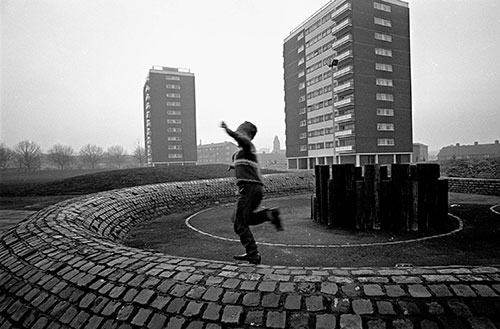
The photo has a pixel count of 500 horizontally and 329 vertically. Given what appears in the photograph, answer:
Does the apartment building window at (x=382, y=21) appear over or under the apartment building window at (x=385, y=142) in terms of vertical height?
over

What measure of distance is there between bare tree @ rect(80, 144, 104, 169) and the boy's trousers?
86.8 metres

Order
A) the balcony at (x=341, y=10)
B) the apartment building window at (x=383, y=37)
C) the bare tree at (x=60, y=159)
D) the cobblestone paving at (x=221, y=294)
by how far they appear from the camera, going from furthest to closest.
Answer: the bare tree at (x=60, y=159) < the apartment building window at (x=383, y=37) < the balcony at (x=341, y=10) < the cobblestone paving at (x=221, y=294)

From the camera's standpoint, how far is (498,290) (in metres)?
2.69

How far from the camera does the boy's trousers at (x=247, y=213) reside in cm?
445

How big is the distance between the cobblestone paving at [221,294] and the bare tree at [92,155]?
86399 mm

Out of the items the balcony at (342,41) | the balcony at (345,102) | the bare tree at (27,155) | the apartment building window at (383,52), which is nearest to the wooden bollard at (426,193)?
the balcony at (345,102)

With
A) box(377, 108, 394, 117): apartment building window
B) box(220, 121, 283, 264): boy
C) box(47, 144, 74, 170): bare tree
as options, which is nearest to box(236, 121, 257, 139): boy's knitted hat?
box(220, 121, 283, 264): boy

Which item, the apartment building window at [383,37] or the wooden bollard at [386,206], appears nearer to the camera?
the wooden bollard at [386,206]

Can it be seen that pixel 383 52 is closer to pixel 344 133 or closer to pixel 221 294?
pixel 344 133

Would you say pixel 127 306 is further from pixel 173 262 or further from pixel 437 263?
pixel 437 263

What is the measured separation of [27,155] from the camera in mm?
53562

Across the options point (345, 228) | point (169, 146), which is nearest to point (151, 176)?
point (345, 228)

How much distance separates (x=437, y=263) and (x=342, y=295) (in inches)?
144

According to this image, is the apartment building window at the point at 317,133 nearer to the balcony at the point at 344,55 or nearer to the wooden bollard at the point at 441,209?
the balcony at the point at 344,55
